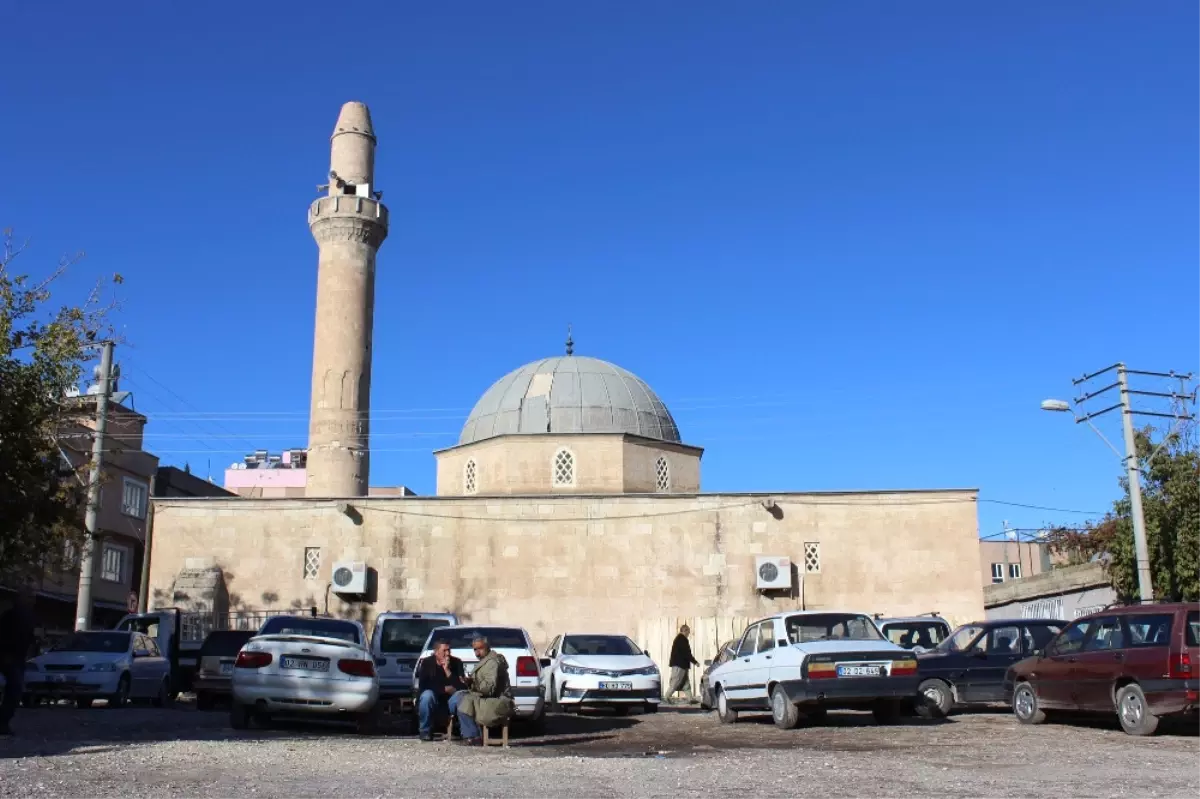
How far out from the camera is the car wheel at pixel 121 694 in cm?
1634

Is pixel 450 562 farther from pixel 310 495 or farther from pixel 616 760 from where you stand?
pixel 616 760

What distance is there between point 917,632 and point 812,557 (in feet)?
23.0

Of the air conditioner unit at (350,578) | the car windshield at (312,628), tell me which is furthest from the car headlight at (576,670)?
the air conditioner unit at (350,578)

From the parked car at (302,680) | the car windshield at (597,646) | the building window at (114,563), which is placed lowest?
the parked car at (302,680)

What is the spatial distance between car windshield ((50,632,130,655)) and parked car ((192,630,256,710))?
3.72 ft

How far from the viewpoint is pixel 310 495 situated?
26938 millimetres

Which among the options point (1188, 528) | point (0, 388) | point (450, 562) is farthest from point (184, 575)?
point (1188, 528)

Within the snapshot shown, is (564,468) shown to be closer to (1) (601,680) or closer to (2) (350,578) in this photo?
(2) (350,578)

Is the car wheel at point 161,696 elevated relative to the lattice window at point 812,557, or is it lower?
lower

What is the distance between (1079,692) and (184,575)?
18733 millimetres

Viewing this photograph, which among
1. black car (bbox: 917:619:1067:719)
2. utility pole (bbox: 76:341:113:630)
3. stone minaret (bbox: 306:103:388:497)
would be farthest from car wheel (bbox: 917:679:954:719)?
stone minaret (bbox: 306:103:388:497)

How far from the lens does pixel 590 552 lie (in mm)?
24625

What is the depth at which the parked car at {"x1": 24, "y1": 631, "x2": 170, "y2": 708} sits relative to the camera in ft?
52.3

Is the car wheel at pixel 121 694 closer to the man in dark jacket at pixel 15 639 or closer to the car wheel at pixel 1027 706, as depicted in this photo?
the man in dark jacket at pixel 15 639
